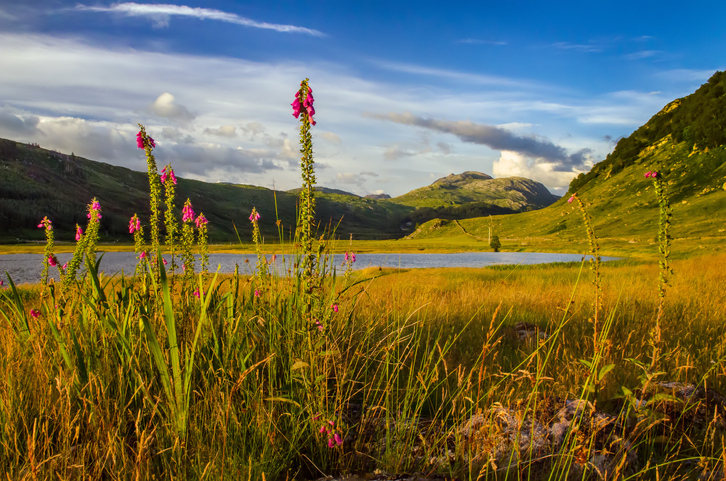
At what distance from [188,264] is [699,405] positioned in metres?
4.74

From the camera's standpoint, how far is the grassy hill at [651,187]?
7281 cm

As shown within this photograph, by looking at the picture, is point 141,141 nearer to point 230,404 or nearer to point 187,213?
point 187,213

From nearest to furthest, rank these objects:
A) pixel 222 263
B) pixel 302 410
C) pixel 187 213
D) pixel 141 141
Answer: pixel 302 410 < pixel 141 141 < pixel 187 213 < pixel 222 263

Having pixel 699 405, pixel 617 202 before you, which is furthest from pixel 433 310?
pixel 617 202

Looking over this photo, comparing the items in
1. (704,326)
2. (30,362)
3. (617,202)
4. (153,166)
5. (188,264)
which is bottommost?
(704,326)

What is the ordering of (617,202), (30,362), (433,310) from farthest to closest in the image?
(617,202) → (433,310) → (30,362)

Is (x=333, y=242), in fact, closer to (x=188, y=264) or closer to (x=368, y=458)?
(x=188, y=264)

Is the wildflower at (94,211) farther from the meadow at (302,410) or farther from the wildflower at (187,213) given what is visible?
the wildflower at (187,213)

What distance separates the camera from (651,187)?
93.0 m

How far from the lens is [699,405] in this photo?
278 centimetres

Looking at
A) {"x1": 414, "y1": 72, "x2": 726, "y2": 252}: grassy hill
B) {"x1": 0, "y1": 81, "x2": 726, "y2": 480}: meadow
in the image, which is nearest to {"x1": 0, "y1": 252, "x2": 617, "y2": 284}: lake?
{"x1": 0, "y1": 81, "x2": 726, "y2": 480}: meadow

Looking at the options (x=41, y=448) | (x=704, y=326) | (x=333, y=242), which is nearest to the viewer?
(x=41, y=448)

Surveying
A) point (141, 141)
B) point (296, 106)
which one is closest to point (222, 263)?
point (141, 141)

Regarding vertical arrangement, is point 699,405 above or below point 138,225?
below
